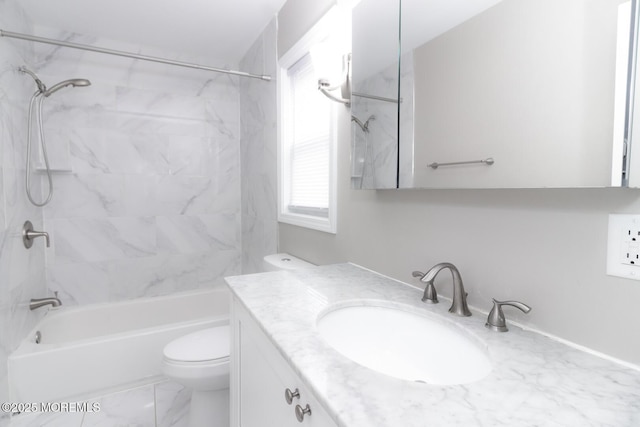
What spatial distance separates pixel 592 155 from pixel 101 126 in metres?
3.01

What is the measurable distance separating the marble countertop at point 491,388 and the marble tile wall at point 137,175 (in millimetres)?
2267

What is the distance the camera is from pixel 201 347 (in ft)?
5.25

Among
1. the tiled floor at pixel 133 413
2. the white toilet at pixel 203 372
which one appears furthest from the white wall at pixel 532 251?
the tiled floor at pixel 133 413

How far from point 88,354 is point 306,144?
182 cm

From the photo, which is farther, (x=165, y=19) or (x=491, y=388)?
(x=165, y=19)

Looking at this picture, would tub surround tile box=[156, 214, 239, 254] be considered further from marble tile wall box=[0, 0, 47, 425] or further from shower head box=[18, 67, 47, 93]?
shower head box=[18, 67, 47, 93]

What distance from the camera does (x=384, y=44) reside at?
3.90 ft

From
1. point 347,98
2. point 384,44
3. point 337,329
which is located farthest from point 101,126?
point 337,329

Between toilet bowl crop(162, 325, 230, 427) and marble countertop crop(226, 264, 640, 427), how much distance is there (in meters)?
0.83

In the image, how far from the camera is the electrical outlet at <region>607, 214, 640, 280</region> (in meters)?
0.60

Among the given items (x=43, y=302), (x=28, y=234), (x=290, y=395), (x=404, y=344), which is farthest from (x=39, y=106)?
(x=404, y=344)

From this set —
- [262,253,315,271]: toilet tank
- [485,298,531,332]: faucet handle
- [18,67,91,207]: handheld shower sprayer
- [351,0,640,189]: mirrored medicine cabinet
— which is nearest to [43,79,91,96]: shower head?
[18,67,91,207]: handheld shower sprayer

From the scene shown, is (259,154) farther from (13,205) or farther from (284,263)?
(13,205)

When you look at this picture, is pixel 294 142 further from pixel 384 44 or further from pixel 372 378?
pixel 372 378
